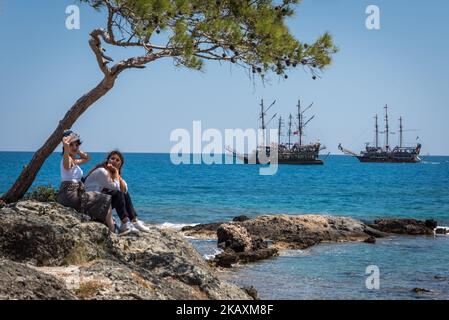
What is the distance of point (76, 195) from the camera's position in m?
11.5

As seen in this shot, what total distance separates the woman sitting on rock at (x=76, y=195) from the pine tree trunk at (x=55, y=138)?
3.33m

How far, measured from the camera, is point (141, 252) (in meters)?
10.4

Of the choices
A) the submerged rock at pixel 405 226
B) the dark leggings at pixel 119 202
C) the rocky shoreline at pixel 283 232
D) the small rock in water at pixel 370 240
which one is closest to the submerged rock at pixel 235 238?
the rocky shoreline at pixel 283 232

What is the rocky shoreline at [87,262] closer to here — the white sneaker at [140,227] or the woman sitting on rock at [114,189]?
the white sneaker at [140,227]

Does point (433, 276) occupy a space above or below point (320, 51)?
below

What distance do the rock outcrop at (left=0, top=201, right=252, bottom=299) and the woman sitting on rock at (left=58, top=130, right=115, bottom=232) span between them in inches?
12.6

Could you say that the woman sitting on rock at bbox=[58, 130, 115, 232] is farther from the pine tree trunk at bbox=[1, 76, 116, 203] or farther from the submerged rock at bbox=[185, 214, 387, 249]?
the submerged rock at bbox=[185, 214, 387, 249]

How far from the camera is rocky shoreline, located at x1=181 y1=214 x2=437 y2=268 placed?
70.3 feet

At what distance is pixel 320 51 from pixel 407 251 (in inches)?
→ 462

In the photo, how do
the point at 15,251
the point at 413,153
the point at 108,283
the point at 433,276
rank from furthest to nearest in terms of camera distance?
the point at 413,153
the point at 433,276
the point at 15,251
the point at 108,283

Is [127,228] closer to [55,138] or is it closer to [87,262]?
[87,262]

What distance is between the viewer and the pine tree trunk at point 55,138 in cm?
1500
